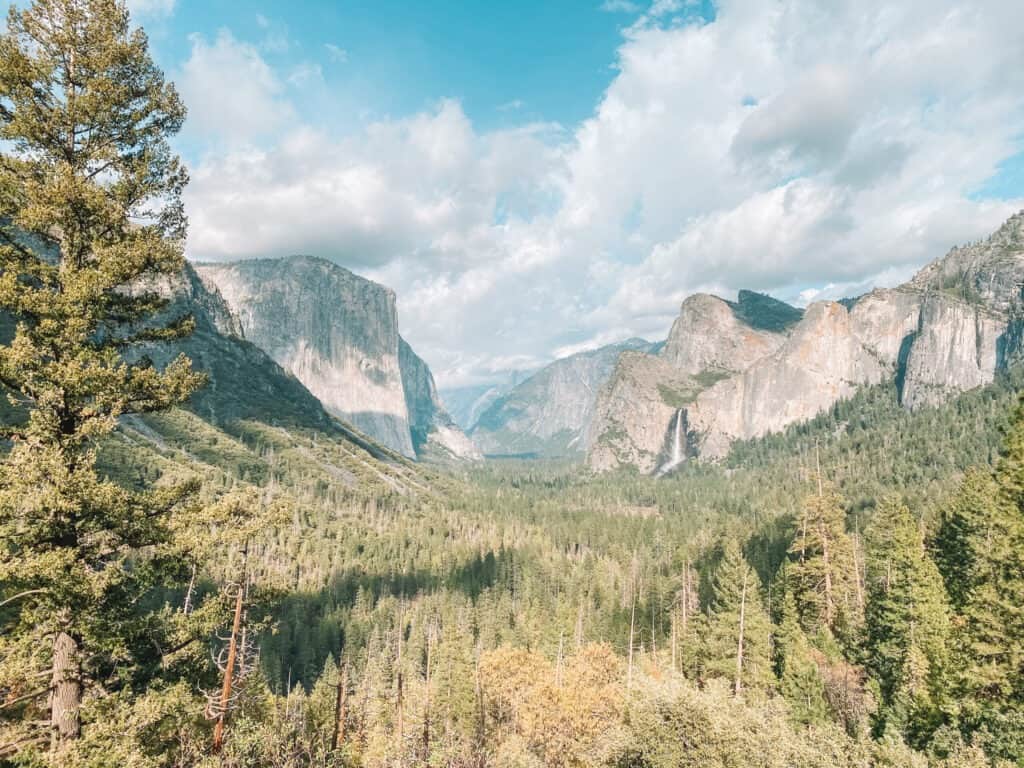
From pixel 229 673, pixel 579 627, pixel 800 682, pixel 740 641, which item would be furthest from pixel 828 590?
pixel 229 673

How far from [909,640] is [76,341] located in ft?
152

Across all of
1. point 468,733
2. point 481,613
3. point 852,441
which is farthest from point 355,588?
point 852,441

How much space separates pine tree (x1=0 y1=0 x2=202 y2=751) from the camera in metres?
9.27

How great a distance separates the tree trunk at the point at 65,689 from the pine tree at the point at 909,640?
35.1m

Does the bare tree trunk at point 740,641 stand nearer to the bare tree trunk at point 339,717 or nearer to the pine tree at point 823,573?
the pine tree at point 823,573

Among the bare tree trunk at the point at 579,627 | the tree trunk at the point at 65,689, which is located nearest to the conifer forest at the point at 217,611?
the tree trunk at the point at 65,689

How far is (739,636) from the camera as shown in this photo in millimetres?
41406

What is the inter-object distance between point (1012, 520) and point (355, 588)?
11102 centimetres

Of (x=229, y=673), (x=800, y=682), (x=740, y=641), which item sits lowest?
(x=800, y=682)

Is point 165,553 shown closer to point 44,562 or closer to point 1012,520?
point 44,562

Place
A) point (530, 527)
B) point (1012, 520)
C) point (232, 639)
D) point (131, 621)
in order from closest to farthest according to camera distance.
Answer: point (131, 621), point (232, 639), point (1012, 520), point (530, 527)

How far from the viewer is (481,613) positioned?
83.8 meters

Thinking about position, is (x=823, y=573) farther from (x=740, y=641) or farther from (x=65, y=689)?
(x=65, y=689)

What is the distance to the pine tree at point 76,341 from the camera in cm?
927
